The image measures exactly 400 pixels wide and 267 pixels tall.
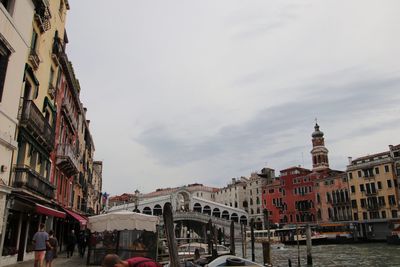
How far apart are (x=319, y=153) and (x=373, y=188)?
22.1 metres

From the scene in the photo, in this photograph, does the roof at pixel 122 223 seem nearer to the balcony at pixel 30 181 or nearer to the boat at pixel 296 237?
the balcony at pixel 30 181

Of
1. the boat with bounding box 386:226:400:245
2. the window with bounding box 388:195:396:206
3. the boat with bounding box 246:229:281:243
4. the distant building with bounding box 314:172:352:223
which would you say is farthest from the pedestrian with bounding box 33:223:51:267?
the distant building with bounding box 314:172:352:223

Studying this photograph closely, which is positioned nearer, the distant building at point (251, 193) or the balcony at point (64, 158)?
the balcony at point (64, 158)

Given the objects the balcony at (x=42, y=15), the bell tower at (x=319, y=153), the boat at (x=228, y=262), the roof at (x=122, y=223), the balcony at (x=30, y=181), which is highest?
the bell tower at (x=319, y=153)

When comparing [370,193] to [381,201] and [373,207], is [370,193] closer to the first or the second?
[381,201]

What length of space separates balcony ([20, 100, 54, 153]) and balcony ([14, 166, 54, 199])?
1.54 meters

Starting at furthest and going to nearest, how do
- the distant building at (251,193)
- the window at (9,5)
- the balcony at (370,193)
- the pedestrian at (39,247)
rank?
the distant building at (251,193)
the balcony at (370,193)
the window at (9,5)
the pedestrian at (39,247)

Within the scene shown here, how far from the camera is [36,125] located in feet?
47.0

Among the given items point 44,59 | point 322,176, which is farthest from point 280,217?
point 44,59

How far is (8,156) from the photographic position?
39.6 feet

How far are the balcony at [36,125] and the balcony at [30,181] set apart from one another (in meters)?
1.54

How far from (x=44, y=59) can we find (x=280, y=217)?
58374mm

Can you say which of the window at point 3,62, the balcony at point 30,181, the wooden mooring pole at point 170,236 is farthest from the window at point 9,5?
the wooden mooring pole at point 170,236

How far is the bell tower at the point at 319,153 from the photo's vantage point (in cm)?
7288
